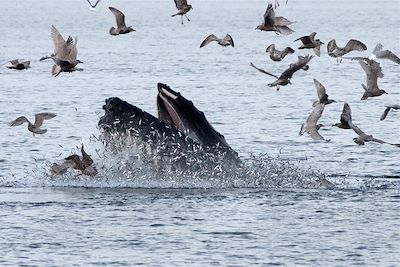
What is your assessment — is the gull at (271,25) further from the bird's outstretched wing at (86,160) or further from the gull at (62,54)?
the bird's outstretched wing at (86,160)

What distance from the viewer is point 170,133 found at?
76.5ft

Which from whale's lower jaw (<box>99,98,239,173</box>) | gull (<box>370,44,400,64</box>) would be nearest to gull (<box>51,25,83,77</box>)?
whale's lower jaw (<box>99,98,239,173</box>)

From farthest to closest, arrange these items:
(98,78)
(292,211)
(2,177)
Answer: (98,78)
(2,177)
(292,211)

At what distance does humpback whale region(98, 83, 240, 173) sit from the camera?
23.2 meters

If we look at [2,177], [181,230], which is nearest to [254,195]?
[181,230]

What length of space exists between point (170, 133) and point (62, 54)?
2.70 metres

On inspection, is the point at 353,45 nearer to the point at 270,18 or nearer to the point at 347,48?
the point at 347,48

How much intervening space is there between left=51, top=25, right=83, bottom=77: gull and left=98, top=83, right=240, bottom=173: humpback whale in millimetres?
1424

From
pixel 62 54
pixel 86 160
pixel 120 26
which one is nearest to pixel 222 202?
pixel 86 160

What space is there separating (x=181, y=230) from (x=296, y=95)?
88.2 ft

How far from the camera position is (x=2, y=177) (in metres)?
25.4

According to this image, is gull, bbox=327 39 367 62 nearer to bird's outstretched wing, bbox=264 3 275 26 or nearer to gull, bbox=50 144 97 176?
bird's outstretched wing, bbox=264 3 275 26

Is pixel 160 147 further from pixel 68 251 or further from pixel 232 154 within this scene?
pixel 68 251

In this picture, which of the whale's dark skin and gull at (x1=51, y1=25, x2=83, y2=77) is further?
gull at (x1=51, y1=25, x2=83, y2=77)
